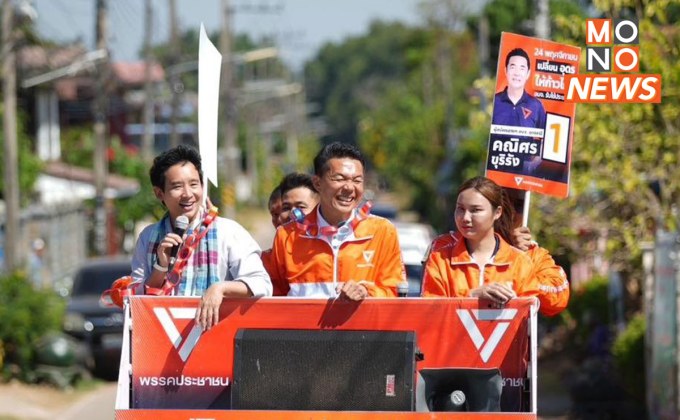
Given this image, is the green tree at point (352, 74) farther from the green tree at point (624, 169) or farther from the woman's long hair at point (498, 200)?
the woman's long hair at point (498, 200)

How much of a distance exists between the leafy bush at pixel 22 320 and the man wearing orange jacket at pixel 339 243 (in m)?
12.9

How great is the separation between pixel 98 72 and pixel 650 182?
1799 cm

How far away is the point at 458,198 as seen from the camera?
261 inches

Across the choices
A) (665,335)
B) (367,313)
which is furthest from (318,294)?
(665,335)

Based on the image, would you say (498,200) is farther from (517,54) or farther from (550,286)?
(517,54)

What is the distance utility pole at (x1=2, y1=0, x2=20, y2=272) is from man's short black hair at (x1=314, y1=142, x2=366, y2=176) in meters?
15.2

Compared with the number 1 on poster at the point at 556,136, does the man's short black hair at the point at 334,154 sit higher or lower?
lower

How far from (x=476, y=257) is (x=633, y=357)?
29.0 ft

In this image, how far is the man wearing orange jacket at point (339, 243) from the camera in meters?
6.50

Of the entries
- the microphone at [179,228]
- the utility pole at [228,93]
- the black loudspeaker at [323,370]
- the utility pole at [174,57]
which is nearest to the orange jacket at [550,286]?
the black loudspeaker at [323,370]

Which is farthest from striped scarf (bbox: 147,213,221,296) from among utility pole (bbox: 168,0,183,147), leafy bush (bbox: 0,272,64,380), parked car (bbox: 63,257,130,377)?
utility pole (bbox: 168,0,183,147)

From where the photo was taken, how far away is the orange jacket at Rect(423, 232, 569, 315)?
21.6 feet

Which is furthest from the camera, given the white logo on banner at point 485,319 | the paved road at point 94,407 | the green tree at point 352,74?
the green tree at point 352,74

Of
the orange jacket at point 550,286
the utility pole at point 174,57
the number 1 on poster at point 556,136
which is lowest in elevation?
the orange jacket at point 550,286
